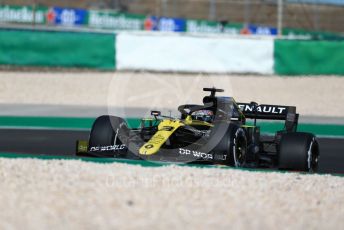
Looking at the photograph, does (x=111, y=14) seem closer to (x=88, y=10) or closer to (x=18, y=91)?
(x=88, y=10)

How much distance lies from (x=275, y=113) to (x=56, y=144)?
3963 mm

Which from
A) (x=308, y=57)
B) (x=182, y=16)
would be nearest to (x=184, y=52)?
(x=308, y=57)

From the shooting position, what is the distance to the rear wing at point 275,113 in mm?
11703

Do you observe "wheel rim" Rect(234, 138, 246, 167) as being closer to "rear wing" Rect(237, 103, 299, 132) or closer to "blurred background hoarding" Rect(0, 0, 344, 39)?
"rear wing" Rect(237, 103, 299, 132)

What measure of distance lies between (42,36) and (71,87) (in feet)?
7.55

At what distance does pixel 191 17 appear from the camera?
45250 mm

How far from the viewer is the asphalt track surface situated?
12305 mm

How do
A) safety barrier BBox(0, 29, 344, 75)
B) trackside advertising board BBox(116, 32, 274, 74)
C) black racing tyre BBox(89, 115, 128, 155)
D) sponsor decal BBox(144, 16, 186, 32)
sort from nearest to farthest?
black racing tyre BBox(89, 115, 128, 155) < safety barrier BBox(0, 29, 344, 75) < trackside advertising board BBox(116, 32, 274, 74) < sponsor decal BBox(144, 16, 186, 32)

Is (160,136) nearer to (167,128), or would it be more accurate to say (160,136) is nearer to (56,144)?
(167,128)

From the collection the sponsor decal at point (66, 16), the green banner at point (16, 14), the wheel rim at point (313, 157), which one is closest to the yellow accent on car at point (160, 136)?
the wheel rim at point (313, 157)

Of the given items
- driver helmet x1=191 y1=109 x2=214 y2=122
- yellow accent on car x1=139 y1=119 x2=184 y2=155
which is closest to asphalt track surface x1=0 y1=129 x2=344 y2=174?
driver helmet x1=191 y1=109 x2=214 y2=122

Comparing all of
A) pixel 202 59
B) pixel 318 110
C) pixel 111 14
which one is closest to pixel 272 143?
pixel 318 110

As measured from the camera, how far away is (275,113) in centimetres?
1186

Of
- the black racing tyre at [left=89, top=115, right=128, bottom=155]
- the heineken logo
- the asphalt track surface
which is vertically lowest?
the asphalt track surface
